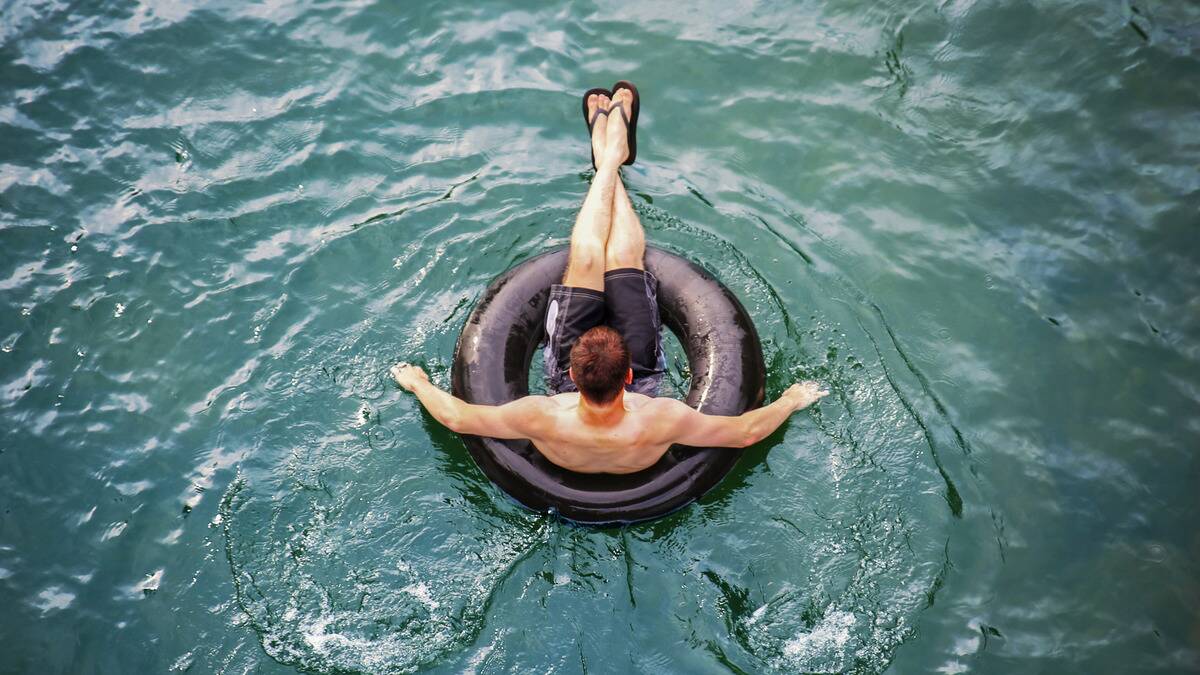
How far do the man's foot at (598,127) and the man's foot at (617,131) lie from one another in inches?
0.5

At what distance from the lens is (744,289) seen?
244 inches

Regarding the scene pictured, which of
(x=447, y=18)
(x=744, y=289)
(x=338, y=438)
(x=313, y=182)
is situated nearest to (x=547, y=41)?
(x=447, y=18)

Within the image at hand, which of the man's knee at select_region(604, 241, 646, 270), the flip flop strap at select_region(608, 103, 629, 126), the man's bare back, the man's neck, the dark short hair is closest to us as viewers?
the dark short hair

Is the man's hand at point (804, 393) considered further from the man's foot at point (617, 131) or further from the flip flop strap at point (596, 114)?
the flip flop strap at point (596, 114)

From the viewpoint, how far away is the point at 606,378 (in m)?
4.46

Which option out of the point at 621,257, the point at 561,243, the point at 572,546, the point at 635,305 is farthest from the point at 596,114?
the point at 572,546

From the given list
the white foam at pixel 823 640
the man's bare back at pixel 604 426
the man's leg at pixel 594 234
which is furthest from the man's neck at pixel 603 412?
the white foam at pixel 823 640

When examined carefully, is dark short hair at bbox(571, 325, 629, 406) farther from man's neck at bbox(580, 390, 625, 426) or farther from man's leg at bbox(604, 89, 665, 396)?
man's leg at bbox(604, 89, 665, 396)

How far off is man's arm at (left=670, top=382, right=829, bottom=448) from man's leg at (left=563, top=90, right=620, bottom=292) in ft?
3.79

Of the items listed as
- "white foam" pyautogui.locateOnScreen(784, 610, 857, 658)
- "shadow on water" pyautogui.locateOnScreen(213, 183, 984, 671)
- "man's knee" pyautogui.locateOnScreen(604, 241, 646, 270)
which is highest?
"man's knee" pyautogui.locateOnScreen(604, 241, 646, 270)

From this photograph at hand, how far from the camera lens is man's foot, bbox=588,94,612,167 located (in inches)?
243

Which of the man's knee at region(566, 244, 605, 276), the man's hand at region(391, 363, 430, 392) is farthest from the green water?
the man's knee at region(566, 244, 605, 276)

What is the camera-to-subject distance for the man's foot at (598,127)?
20.2 feet

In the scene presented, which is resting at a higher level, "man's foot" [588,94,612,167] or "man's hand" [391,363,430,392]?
"man's foot" [588,94,612,167]
